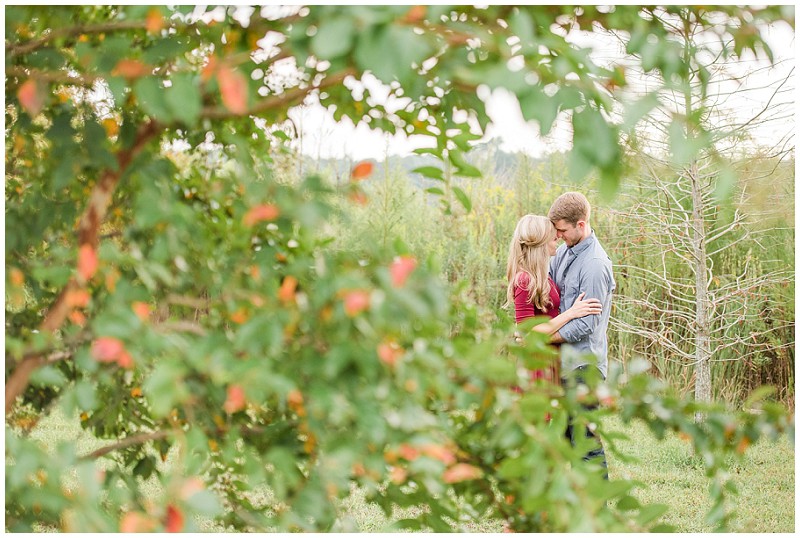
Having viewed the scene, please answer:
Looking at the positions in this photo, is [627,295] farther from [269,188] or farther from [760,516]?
[269,188]

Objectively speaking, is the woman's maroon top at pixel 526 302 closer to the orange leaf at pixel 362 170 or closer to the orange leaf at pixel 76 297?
the orange leaf at pixel 362 170

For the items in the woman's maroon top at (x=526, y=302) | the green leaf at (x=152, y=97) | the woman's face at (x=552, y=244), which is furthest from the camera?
the woman's face at (x=552, y=244)

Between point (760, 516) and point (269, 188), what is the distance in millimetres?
3431

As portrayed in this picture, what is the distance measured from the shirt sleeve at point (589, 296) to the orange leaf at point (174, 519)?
261 centimetres

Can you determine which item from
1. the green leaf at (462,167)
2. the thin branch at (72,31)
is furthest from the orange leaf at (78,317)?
the green leaf at (462,167)

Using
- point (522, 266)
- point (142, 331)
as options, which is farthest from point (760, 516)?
point (142, 331)

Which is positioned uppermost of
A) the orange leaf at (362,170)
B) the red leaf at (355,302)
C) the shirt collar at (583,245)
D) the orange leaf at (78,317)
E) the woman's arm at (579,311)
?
the orange leaf at (362,170)

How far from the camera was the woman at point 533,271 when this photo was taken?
3.56m

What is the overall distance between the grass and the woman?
717 millimetres

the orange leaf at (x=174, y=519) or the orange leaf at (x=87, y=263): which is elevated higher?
the orange leaf at (x=87, y=263)

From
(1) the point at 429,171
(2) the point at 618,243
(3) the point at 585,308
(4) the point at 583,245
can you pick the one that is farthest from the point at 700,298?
(1) the point at 429,171

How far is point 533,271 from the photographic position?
365cm

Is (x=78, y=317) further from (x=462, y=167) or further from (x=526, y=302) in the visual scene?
(x=526, y=302)

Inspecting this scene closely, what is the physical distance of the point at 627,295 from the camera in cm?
564
